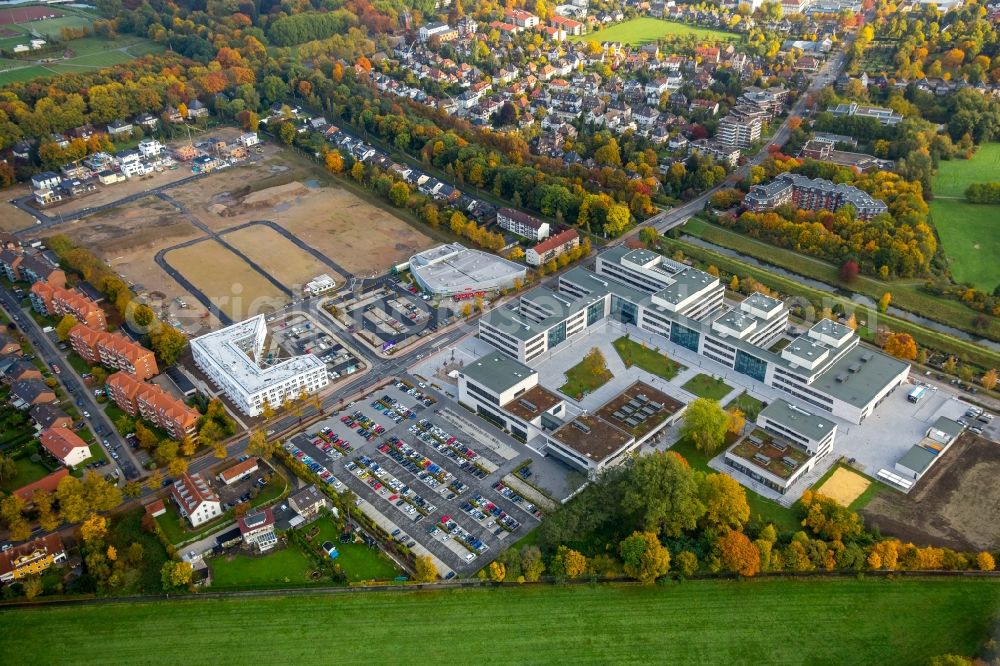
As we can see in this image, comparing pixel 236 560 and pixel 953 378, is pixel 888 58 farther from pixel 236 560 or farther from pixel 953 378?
pixel 236 560

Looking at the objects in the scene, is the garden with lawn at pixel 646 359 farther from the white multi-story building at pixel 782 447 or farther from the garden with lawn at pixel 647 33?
the garden with lawn at pixel 647 33

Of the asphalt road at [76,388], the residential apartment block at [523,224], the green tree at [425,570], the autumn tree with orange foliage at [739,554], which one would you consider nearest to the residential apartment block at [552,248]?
the residential apartment block at [523,224]

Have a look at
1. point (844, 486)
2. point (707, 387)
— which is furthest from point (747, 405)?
point (844, 486)

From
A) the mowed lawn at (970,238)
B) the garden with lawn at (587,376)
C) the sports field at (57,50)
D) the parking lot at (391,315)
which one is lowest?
the sports field at (57,50)

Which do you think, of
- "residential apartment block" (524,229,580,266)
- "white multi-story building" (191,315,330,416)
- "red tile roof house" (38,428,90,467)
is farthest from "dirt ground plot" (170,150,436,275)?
"red tile roof house" (38,428,90,467)

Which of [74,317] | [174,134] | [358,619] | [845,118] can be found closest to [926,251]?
[845,118]

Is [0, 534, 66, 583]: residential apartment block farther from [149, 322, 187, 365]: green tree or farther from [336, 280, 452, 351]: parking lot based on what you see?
[336, 280, 452, 351]: parking lot

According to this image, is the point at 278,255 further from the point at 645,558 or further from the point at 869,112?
the point at 869,112
